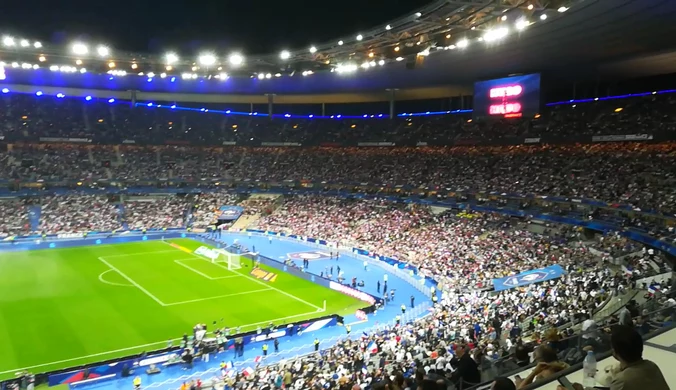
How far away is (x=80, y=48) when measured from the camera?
139ft

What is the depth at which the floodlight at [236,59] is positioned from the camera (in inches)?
1752

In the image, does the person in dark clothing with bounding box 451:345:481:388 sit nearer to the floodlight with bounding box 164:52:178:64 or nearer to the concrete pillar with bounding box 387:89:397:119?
the floodlight with bounding box 164:52:178:64

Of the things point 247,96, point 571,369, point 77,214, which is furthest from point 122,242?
point 571,369

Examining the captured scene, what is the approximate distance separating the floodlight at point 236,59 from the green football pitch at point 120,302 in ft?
57.4

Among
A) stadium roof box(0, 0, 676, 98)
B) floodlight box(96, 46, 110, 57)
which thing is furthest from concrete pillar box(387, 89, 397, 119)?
floodlight box(96, 46, 110, 57)

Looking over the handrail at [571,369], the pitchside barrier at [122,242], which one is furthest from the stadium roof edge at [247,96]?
the handrail at [571,369]

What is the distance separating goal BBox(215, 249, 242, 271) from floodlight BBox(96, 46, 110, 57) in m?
19.3

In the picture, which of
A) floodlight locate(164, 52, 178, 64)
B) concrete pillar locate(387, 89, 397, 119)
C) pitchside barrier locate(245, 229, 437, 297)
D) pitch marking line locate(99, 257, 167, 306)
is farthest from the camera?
concrete pillar locate(387, 89, 397, 119)

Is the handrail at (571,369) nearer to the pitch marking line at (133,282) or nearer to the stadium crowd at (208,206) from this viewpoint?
the pitch marking line at (133,282)

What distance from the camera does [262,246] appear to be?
48812 mm

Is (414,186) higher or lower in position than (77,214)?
higher

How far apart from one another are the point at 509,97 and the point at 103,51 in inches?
1315

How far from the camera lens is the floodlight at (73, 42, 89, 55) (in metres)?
41.6

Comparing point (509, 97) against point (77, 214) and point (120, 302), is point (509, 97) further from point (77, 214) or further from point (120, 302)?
point (77, 214)
